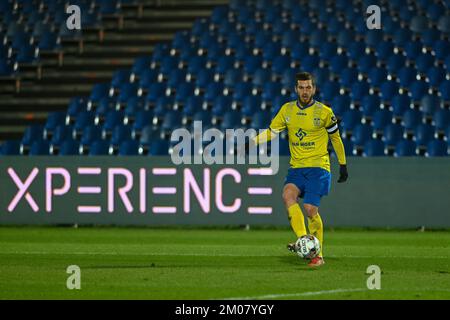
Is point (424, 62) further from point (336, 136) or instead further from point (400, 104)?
point (336, 136)

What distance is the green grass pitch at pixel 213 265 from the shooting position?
894 centimetres

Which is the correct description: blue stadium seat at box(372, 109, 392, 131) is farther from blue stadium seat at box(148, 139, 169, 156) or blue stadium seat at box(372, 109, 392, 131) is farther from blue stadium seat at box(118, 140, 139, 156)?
blue stadium seat at box(118, 140, 139, 156)

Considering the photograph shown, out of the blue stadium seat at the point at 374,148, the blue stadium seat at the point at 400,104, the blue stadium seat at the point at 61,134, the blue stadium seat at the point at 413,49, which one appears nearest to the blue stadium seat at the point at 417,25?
the blue stadium seat at the point at 413,49

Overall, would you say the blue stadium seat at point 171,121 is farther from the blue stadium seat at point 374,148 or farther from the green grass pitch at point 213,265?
the blue stadium seat at point 374,148

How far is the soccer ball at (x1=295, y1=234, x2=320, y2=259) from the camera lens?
432 inches

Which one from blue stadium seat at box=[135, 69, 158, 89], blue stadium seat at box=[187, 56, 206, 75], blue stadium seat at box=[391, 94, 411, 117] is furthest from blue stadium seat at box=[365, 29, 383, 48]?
blue stadium seat at box=[135, 69, 158, 89]

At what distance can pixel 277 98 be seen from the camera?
20.3 metres

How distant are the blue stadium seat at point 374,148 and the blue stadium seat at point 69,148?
545 cm

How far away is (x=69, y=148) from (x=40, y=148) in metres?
0.71

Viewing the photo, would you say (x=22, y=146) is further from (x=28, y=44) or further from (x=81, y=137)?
(x=28, y=44)

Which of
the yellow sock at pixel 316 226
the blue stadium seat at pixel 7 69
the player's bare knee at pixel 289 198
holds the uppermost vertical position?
the blue stadium seat at pixel 7 69

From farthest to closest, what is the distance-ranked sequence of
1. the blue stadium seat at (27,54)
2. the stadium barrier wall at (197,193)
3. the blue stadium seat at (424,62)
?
the blue stadium seat at (27,54), the blue stadium seat at (424,62), the stadium barrier wall at (197,193)

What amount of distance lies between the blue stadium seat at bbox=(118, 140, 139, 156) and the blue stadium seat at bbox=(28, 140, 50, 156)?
1592 mm
